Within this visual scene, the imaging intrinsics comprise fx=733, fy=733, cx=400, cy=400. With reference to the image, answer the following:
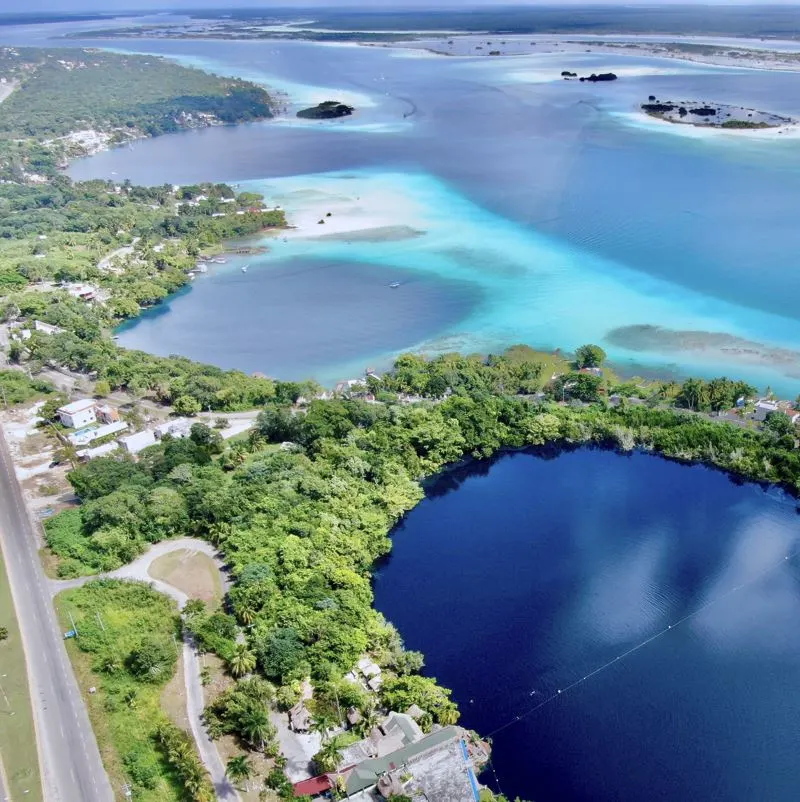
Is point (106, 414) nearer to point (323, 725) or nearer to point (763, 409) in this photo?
point (323, 725)

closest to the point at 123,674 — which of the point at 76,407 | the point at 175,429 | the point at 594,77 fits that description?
the point at 175,429

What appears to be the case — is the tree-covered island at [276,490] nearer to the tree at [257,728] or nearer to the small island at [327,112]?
the tree at [257,728]

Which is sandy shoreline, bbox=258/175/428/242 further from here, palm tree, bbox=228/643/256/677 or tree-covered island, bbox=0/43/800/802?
palm tree, bbox=228/643/256/677

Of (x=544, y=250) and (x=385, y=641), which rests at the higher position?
(x=544, y=250)

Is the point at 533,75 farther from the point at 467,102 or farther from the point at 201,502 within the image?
the point at 201,502

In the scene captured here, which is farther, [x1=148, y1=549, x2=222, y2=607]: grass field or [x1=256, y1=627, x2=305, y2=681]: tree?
[x1=148, y1=549, x2=222, y2=607]: grass field

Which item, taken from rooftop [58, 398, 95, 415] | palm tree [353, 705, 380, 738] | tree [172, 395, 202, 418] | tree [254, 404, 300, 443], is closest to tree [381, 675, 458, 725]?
palm tree [353, 705, 380, 738]

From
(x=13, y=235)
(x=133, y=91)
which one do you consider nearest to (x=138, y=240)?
(x=13, y=235)
